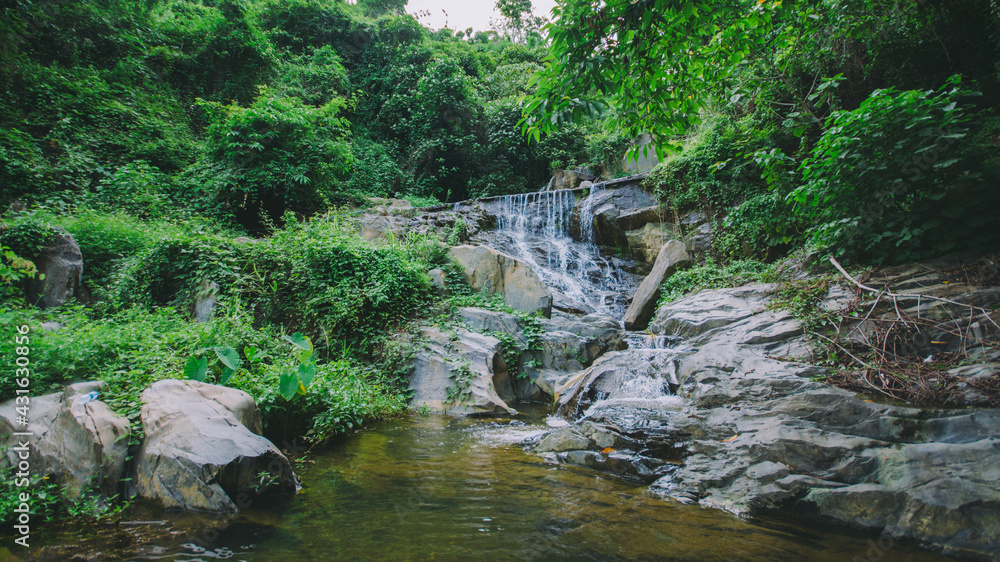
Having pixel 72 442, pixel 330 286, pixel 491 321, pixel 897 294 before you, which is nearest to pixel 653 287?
pixel 491 321

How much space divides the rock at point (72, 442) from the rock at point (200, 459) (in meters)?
0.14

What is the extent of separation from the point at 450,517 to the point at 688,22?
432 cm

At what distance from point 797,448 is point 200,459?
13.8ft

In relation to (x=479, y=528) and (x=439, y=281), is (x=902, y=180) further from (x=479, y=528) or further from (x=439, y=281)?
(x=439, y=281)

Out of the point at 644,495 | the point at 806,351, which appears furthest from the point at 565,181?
the point at 644,495

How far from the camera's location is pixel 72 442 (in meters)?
2.69

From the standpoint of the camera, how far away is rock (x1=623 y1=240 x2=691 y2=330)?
9.01 meters

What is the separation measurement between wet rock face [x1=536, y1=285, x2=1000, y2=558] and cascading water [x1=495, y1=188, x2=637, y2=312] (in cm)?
506

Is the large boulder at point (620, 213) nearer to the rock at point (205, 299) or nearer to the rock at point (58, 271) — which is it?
the rock at point (205, 299)

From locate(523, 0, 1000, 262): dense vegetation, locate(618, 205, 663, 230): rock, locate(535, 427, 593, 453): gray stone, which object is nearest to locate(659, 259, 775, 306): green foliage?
locate(523, 0, 1000, 262): dense vegetation

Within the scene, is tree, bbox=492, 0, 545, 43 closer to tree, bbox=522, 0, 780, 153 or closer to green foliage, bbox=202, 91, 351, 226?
green foliage, bbox=202, 91, 351, 226

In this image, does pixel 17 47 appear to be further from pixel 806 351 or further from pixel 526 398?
pixel 806 351

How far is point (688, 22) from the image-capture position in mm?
3420

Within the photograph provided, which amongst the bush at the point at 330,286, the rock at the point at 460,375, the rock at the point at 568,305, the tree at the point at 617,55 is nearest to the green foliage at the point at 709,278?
the rock at the point at 568,305
